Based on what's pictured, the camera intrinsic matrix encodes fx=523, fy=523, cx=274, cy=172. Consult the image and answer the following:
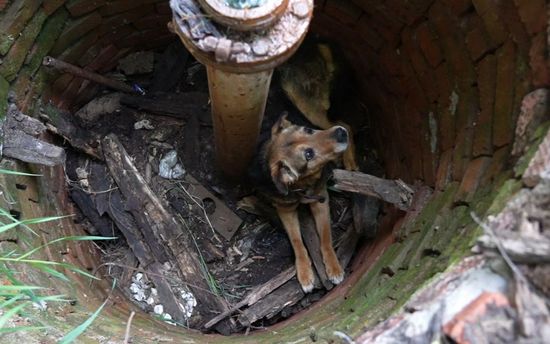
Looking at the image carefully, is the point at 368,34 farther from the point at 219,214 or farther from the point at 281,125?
the point at 219,214

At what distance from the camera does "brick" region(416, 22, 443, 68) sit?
227cm

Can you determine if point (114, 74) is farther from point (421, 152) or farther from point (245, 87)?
point (421, 152)

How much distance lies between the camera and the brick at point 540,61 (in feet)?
5.25

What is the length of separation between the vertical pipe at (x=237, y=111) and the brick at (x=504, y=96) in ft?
2.64

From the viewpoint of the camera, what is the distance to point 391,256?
220cm

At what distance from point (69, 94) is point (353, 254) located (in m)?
1.84

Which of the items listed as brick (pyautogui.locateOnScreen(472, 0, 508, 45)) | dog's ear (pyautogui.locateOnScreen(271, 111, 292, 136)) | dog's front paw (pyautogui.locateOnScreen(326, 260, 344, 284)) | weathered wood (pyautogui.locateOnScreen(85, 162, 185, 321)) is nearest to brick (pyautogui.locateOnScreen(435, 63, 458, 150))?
brick (pyautogui.locateOnScreen(472, 0, 508, 45))

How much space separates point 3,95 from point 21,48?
0.76 feet

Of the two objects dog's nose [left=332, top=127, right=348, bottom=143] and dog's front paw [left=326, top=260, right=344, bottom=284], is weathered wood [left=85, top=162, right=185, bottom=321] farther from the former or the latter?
dog's nose [left=332, top=127, right=348, bottom=143]

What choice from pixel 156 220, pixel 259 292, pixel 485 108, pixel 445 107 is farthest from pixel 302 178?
pixel 485 108

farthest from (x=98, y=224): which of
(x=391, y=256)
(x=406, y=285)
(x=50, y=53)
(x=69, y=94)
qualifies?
(x=406, y=285)

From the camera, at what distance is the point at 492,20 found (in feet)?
6.20

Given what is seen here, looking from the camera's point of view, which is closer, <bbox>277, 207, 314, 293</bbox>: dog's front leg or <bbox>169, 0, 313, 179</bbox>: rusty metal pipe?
<bbox>169, 0, 313, 179</bbox>: rusty metal pipe

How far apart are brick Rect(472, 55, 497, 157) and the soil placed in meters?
1.24
